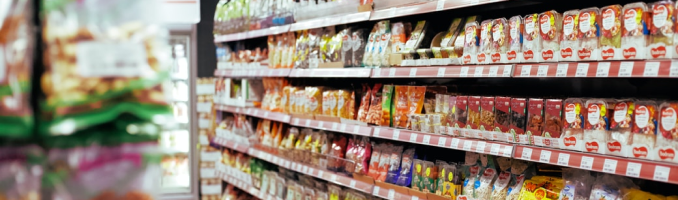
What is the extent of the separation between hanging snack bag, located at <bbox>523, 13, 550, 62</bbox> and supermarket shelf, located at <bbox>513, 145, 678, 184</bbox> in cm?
38

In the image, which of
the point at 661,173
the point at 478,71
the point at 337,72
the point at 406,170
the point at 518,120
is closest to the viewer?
the point at 661,173

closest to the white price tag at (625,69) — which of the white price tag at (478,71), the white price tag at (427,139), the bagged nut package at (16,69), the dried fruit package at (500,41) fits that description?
the dried fruit package at (500,41)

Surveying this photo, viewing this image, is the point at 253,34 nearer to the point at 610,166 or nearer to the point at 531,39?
the point at 531,39

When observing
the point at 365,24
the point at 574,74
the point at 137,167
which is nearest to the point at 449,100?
the point at 574,74

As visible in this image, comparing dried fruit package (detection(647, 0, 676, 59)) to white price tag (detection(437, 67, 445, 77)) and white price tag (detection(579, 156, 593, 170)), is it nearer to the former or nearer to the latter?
white price tag (detection(579, 156, 593, 170))

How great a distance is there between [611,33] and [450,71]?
84 centimetres

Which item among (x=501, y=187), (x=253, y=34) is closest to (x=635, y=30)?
(x=501, y=187)

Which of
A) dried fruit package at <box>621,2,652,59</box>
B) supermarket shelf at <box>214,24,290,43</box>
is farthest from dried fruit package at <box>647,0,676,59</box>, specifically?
supermarket shelf at <box>214,24,290,43</box>

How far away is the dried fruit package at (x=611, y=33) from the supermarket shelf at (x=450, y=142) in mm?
594

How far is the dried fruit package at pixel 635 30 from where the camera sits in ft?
7.42

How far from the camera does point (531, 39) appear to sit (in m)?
2.68

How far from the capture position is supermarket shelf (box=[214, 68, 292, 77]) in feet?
15.5

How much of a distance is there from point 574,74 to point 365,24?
1931 millimetres

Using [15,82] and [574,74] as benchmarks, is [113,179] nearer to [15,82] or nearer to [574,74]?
[15,82]
